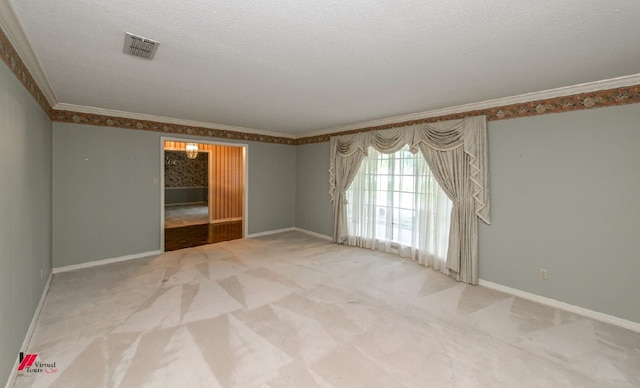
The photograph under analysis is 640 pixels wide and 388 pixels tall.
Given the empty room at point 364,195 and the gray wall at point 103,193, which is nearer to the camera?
the empty room at point 364,195

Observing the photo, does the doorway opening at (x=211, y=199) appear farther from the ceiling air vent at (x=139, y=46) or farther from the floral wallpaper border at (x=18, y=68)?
the ceiling air vent at (x=139, y=46)

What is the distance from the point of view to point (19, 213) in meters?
2.11

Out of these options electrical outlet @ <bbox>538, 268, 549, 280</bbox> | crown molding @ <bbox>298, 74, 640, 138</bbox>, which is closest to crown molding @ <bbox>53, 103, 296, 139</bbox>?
crown molding @ <bbox>298, 74, 640, 138</bbox>

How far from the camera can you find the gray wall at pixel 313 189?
596 centimetres

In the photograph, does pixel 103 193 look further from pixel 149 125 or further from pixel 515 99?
pixel 515 99

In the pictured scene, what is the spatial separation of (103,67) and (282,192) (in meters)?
4.35

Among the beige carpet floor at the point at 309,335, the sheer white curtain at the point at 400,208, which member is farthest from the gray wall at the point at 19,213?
the sheer white curtain at the point at 400,208

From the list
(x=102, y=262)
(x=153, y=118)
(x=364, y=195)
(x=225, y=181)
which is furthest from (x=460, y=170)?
(x=225, y=181)

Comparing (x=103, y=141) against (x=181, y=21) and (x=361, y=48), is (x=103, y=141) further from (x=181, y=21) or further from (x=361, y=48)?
(x=361, y=48)

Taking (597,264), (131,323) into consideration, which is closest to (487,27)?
(597,264)

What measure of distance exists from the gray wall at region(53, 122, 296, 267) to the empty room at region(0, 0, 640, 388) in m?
0.03

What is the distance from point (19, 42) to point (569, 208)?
16.9 ft

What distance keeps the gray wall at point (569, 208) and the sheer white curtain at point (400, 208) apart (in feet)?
2.06

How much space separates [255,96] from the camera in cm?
332
